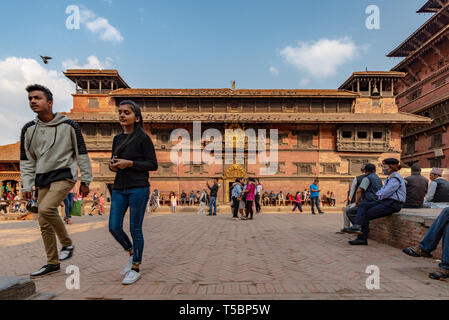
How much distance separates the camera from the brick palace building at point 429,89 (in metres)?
23.0

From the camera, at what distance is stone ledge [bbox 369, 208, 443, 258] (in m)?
4.00

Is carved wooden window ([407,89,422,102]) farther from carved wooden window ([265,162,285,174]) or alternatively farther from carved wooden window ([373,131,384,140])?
carved wooden window ([265,162,285,174])

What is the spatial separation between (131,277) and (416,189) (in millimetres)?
5873

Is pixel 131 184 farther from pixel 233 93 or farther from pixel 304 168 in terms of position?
pixel 233 93

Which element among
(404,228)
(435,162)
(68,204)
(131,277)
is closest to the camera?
(131,277)

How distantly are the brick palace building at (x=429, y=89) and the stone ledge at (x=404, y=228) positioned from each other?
2300 centimetres

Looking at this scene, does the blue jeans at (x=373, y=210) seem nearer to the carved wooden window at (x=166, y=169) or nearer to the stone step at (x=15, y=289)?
the stone step at (x=15, y=289)

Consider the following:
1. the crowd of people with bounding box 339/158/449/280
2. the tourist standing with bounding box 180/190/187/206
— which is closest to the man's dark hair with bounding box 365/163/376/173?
the crowd of people with bounding box 339/158/449/280

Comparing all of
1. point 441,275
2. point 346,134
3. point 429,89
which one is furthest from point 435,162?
point 441,275

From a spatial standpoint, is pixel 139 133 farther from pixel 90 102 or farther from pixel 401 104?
pixel 401 104

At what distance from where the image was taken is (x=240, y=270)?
3213mm

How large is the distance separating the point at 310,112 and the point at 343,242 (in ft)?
75.0

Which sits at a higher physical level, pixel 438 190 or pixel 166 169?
pixel 166 169
